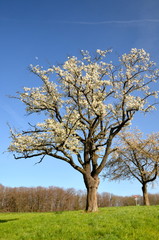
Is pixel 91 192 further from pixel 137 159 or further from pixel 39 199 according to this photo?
pixel 39 199

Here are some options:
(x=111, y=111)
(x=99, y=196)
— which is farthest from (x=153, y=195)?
(x=111, y=111)

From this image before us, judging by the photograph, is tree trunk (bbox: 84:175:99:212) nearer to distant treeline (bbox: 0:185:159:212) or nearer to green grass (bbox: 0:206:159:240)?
green grass (bbox: 0:206:159:240)

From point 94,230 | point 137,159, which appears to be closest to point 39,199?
point 137,159

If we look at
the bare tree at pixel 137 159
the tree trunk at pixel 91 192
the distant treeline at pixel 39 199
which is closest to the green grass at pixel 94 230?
the tree trunk at pixel 91 192

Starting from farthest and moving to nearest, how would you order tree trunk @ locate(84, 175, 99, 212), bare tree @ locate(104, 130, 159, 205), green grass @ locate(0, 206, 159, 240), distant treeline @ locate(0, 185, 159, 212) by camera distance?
distant treeline @ locate(0, 185, 159, 212) → bare tree @ locate(104, 130, 159, 205) → tree trunk @ locate(84, 175, 99, 212) → green grass @ locate(0, 206, 159, 240)

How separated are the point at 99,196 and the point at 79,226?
90003 mm

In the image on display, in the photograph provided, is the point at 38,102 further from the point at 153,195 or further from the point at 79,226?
the point at 153,195

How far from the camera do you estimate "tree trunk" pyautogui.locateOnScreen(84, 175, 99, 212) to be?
2162 cm

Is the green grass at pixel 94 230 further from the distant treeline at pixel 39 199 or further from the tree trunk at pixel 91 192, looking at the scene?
the distant treeline at pixel 39 199

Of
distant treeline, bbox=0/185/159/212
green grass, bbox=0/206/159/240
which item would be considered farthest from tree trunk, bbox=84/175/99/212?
distant treeline, bbox=0/185/159/212

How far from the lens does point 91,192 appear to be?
21906mm

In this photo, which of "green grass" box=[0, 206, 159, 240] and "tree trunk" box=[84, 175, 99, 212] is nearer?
"green grass" box=[0, 206, 159, 240]

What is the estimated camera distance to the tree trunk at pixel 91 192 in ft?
70.9

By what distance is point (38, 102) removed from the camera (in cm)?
2530
